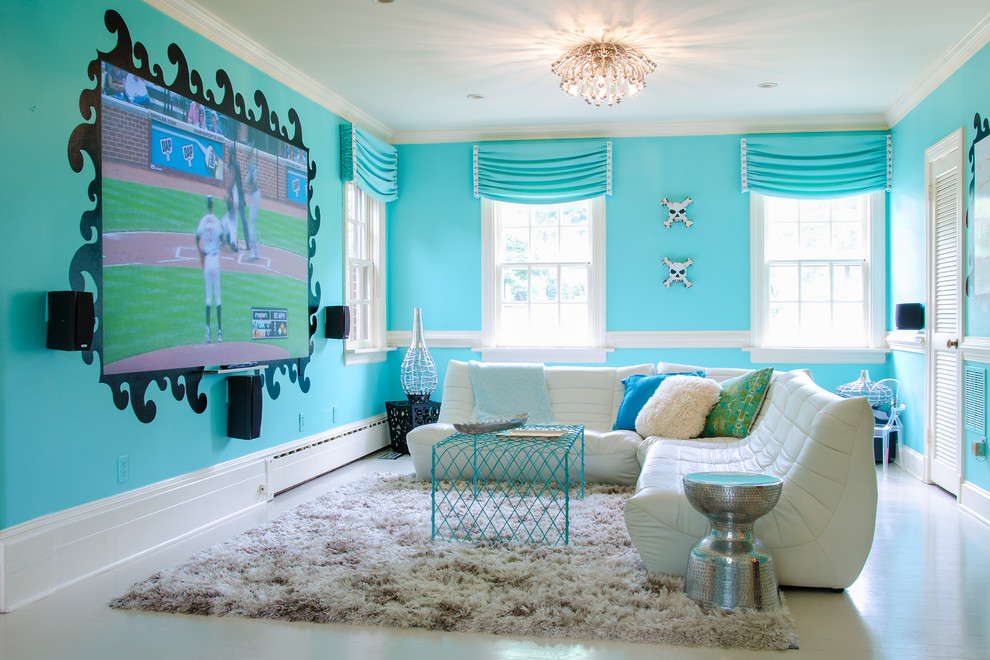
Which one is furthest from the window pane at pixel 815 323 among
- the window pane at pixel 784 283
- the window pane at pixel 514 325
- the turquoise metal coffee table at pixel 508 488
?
the turquoise metal coffee table at pixel 508 488

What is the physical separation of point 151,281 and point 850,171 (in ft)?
17.6

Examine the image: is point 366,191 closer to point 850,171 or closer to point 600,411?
point 600,411

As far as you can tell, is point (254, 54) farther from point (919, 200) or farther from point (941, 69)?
point (919, 200)

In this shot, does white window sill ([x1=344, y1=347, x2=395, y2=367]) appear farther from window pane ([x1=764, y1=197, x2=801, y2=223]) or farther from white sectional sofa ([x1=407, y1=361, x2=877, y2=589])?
window pane ([x1=764, y1=197, x2=801, y2=223])

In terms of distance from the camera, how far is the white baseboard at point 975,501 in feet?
13.9

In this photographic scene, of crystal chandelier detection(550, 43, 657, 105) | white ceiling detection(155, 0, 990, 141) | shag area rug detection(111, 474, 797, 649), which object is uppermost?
white ceiling detection(155, 0, 990, 141)

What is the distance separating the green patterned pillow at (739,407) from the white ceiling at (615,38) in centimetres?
202

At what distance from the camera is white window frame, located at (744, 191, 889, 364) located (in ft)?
20.5

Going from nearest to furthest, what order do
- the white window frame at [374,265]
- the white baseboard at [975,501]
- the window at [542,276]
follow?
the white baseboard at [975,501] < the white window frame at [374,265] < the window at [542,276]

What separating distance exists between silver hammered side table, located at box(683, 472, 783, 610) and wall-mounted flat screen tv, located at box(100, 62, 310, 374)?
104 inches

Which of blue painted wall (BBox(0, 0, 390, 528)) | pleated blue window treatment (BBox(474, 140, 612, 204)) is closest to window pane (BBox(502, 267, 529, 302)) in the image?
pleated blue window treatment (BBox(474, 140, 612, 204))

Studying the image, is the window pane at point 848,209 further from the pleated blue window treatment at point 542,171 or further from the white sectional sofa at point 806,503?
the white sectional sofa at point 806,503

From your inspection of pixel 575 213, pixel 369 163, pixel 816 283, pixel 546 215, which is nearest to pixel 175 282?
pixel 369 163

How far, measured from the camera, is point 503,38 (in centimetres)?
450
